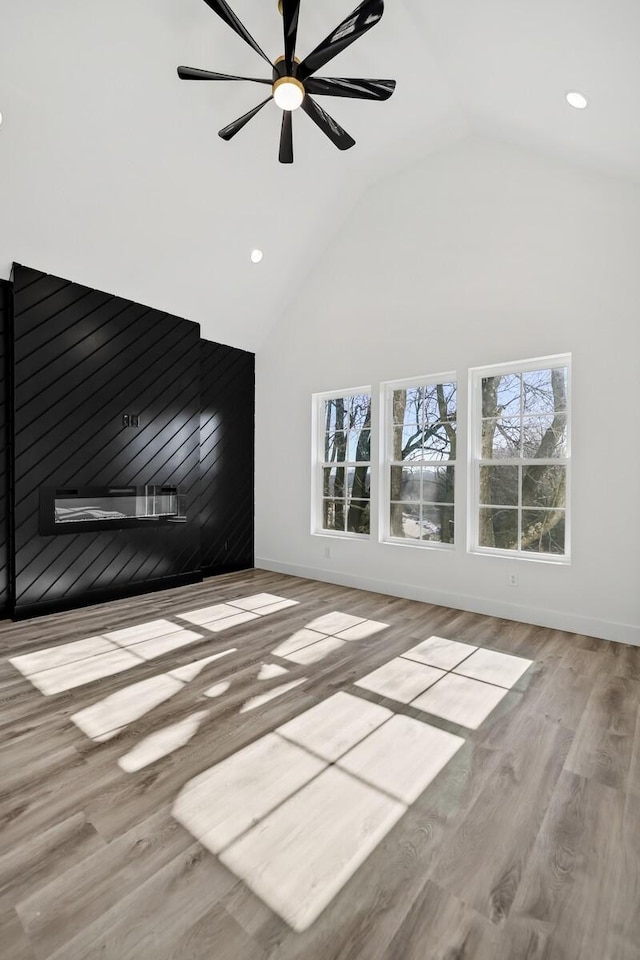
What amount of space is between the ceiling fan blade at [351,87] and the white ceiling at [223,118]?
0.62 metres

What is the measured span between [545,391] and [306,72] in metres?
2.82

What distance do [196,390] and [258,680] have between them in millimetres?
3412

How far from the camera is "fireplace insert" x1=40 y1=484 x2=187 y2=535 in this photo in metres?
4.07

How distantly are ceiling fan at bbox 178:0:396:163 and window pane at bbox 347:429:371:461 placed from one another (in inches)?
106

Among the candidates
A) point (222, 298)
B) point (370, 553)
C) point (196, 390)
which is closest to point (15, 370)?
point (196, 390)

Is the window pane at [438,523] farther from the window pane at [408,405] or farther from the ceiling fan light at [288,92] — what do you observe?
the ceiling fan light at [288,92]

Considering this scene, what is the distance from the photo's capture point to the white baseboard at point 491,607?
348 centimetres

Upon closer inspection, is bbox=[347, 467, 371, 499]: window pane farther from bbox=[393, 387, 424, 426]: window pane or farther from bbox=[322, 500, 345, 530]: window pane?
bbox=[393, 387, 424, 426]: window pane

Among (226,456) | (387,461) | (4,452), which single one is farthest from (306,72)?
(226,456)

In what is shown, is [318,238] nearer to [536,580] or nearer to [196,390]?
[196,390]

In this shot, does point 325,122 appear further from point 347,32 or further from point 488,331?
point 488,331

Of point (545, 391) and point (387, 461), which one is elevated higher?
point (545, 391)

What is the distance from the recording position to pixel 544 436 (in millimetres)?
3938

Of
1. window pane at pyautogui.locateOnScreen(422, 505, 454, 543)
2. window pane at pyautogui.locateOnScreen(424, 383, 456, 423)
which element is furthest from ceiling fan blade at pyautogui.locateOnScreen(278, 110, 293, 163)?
window pane at pyautogui.locateOnScreen(422, 505, 454, 543)
